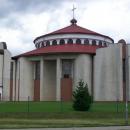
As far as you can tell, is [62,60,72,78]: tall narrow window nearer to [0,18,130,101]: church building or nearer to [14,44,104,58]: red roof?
[0,18,130,101]: church building

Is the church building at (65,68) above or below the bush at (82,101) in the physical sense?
above

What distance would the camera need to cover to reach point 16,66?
257 feet

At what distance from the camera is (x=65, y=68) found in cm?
7212

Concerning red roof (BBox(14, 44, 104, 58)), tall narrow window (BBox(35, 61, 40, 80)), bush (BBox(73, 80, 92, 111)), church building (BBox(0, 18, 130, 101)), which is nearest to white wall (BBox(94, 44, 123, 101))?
church building (BBox(0, 18, 130, 101))

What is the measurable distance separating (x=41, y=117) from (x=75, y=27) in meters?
49.3

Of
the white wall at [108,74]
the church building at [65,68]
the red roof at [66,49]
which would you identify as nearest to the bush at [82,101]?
the church building at [65,68]

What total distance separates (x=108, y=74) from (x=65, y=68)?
30.6ft

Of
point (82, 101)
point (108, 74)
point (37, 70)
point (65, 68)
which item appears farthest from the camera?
point (37, 70)

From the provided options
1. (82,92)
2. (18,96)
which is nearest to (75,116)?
(82,92)

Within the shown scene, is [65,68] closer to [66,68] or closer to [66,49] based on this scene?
[66,68]

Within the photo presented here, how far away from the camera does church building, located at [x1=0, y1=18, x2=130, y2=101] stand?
65.6 metres

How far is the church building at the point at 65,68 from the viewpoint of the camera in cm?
6556

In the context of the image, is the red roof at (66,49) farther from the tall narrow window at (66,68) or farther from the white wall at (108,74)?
the white wall at (108,74)

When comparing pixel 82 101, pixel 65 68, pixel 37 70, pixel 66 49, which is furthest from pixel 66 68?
pixel 82 101
